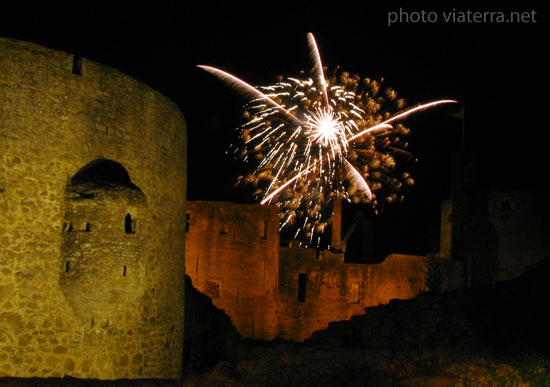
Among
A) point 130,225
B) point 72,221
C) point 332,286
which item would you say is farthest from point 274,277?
point 72,221

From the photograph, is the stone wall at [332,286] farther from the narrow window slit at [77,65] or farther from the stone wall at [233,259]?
the narrow window slit at [77,65]

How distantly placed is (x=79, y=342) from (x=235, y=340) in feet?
34.5

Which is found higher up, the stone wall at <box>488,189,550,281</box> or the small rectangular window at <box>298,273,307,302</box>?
the stone wall at <box>488,189,550,281</box>

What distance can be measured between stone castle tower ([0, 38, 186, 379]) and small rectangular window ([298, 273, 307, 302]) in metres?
15.4

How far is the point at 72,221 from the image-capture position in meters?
7.84

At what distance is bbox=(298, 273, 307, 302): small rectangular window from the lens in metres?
24.2

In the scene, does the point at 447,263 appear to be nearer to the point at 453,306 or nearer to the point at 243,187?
the point at 453,306

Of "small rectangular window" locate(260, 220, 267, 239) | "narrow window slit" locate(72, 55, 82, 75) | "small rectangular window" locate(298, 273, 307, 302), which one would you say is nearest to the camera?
"narrow window slit" locate(72, 55, 82, 75)

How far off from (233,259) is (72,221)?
1350 cm

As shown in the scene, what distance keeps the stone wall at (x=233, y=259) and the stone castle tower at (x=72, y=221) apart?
462 inches

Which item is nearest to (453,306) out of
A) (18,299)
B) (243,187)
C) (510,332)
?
(510,332)

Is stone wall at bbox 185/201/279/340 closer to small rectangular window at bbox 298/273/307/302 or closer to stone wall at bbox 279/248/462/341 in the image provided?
stone wall at bbox 279/248/462/341

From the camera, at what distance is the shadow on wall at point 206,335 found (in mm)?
14672

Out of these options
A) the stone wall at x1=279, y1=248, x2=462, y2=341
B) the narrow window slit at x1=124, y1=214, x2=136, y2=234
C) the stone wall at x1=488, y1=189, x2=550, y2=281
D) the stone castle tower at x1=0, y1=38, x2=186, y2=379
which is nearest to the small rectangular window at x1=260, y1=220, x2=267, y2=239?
the stone wall at x1=279, y1=248, x2=462, y2=341
